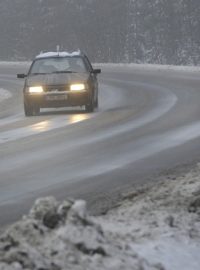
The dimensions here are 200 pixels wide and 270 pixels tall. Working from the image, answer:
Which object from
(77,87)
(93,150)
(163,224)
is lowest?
(93,150)

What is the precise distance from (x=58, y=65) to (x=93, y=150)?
27.8 ft

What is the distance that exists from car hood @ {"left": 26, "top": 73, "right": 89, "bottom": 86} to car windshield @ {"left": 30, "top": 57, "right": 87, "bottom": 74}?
330mm

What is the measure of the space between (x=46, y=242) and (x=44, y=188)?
3564 mm

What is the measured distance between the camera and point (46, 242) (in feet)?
13.6

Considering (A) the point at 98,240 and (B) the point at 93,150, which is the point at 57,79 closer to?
(B) the point at 93,150

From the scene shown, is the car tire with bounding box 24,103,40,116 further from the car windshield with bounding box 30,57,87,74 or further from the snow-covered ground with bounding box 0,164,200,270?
the snow-covered ground with bounding box 0,164,200,270

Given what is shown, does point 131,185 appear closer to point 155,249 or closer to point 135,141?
point 155,249

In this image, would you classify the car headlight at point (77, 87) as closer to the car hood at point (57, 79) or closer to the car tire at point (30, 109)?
the car hood at point (57, 79)

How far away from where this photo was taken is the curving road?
7.56 meters

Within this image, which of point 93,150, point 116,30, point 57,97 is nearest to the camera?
point 93,150

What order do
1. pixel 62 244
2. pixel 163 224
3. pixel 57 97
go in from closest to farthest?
pixel 62 244
pixel 163 224
pixel 57 97

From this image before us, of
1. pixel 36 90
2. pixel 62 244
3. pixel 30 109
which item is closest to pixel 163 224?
pixel 62 244

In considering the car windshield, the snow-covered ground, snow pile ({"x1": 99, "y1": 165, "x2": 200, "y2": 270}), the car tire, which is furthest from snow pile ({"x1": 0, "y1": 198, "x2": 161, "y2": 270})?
the car windshield

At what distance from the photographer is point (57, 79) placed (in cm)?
1797
